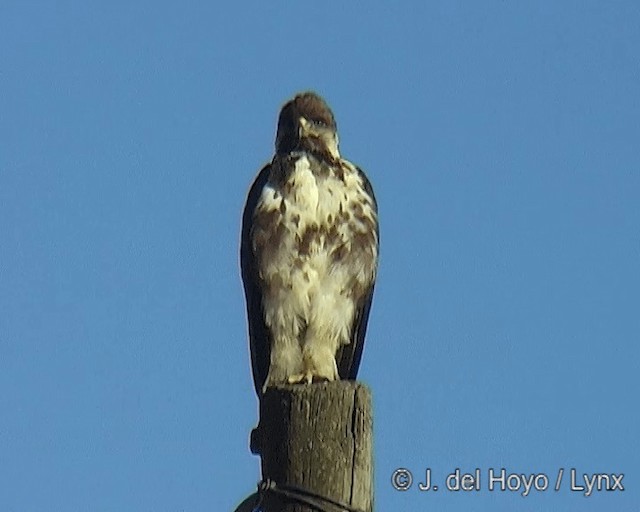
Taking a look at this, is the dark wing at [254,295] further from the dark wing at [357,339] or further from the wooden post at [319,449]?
the wooden post at [319,449]

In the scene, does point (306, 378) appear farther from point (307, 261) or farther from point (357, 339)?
point (357, 339)

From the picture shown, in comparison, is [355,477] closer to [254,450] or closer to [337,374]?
[254,450]

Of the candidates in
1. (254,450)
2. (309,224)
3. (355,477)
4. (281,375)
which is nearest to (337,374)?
(281,375)

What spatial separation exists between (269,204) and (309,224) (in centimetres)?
23

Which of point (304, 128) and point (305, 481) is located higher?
point (304, 128)

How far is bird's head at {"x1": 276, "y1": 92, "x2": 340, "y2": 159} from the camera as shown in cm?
697

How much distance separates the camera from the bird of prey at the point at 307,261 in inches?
258

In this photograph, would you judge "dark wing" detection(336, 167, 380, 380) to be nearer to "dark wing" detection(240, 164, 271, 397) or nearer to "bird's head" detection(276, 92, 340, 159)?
"bird's head" detection(276, 92, 340, 159)

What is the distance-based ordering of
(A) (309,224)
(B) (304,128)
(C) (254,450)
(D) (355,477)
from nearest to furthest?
(D) (355,477) → (C) (254,450) → (A) (309,224) → (B) (304,128)

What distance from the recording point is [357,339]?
6.96m

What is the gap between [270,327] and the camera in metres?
6.71

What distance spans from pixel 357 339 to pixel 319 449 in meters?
3.03

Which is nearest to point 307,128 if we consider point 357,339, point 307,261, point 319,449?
point 307,261

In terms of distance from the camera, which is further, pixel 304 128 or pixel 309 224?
pixel 304 128
